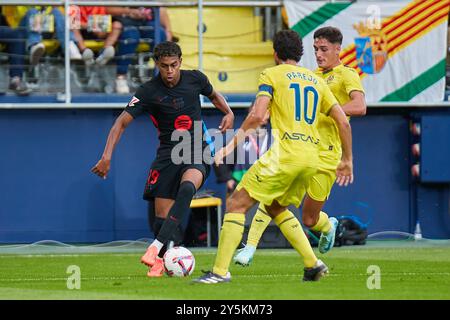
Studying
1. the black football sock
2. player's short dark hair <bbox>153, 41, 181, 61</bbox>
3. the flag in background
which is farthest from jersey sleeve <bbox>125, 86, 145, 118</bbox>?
the flag in background

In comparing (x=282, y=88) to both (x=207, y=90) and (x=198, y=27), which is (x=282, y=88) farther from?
(x=198, y=27)

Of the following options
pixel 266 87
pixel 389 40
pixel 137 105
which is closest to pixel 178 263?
pixel 137 105

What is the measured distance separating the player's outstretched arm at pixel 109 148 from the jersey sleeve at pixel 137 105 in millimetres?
58

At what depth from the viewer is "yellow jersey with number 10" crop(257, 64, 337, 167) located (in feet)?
33.4

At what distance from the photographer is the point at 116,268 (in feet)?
42.8

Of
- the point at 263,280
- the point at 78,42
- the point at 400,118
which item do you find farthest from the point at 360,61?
the point at 263,280

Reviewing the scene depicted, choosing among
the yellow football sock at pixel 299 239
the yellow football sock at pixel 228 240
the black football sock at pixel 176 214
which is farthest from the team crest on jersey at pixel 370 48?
the yellow football sock at pixel 228 240

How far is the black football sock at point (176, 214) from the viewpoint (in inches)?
451

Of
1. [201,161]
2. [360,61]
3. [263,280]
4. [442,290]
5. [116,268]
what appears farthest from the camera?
[360,61]

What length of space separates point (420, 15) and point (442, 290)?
908 cm

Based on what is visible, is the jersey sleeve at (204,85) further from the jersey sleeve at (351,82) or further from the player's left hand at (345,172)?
the player's left hand at (345,172)

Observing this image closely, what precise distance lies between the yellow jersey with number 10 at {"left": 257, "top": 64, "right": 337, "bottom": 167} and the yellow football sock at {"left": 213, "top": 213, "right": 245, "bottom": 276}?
672 millimetres

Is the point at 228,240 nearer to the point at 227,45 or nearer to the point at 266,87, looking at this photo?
the point at 266,87

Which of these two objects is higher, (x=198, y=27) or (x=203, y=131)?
(x=198, y=27)
